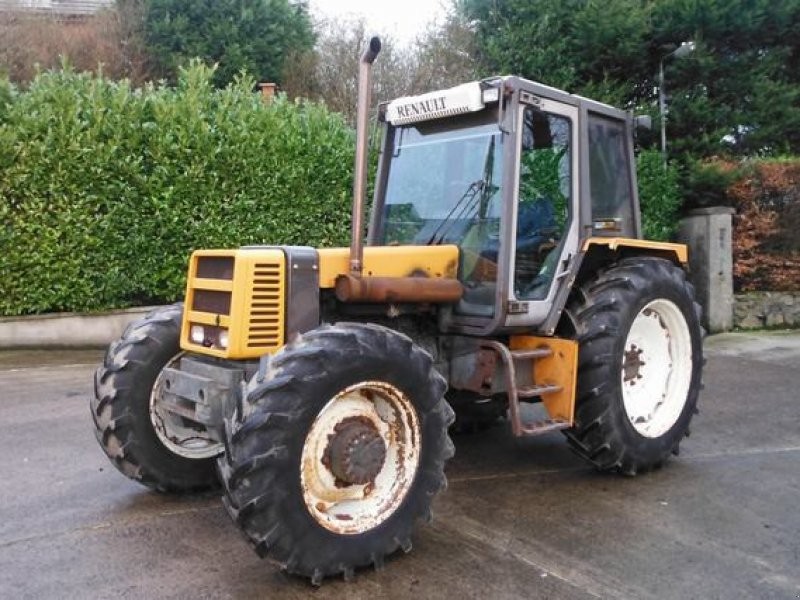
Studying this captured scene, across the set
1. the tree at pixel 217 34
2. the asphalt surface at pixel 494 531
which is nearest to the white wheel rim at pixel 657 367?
the asphalt surface at pixel 494 531

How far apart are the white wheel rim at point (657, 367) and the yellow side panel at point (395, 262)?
1.36 meters

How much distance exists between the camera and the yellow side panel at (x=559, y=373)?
457cm

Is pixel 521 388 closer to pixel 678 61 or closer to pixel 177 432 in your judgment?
pixel 177 432

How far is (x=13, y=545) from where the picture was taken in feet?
12.5

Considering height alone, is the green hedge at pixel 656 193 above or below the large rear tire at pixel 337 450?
above

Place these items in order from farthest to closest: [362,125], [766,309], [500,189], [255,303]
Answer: [766,309]
[500,189]
[255,303]
[362,125]

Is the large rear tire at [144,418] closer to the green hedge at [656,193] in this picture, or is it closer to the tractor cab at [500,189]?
the tractor cab at [500,189]

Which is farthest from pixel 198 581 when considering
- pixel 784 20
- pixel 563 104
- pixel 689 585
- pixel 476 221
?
pixel 784 20

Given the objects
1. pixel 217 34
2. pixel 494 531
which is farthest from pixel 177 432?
pixel 217 34

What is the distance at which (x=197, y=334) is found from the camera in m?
4.12

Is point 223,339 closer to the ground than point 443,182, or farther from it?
closer to the ground

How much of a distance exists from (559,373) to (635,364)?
0.76 meters

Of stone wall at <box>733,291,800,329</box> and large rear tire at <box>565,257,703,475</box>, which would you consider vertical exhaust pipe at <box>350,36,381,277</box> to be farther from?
stone wall at <box>733,291,800,329</box>

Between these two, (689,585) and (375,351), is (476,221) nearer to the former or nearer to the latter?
(375,351)
